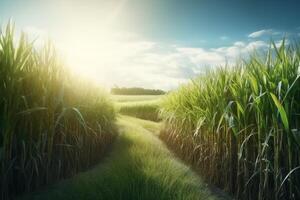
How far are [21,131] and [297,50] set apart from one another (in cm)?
304

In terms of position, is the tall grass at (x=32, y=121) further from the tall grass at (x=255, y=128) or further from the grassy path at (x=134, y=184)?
the tall grass at (x=255, y=128)

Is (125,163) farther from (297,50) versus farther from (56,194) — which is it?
(297,50)

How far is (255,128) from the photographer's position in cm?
336

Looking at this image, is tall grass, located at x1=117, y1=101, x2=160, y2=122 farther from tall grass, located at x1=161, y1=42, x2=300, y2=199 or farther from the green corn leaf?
the green corn leaf

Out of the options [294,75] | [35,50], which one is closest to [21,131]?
[35,50]

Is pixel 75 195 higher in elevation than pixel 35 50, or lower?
lower

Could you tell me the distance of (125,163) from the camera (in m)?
3.72

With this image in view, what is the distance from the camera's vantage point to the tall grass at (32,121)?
9.40ft

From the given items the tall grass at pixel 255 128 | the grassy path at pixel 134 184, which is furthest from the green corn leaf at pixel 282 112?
the grassy path at pixel 134 184

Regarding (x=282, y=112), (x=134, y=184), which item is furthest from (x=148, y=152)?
(x=282, y=112)

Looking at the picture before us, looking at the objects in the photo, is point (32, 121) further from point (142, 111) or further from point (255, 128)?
point (142, 111)

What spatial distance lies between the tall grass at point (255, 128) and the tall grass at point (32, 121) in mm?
1841

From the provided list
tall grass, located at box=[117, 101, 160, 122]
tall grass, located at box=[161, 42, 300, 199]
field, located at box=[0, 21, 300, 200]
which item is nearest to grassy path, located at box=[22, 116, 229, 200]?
field, located at box=[0, 21, 300, 200]

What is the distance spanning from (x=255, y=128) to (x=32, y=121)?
248 centimetres
